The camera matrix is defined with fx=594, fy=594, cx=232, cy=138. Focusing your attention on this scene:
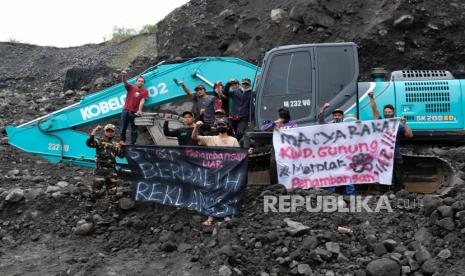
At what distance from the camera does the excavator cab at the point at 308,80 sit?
30.7ft

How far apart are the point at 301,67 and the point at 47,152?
4.78 m

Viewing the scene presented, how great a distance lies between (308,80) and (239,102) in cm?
133

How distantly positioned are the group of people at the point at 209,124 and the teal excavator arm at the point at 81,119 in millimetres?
217

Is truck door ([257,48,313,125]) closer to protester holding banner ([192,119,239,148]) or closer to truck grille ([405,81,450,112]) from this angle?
protester holding banner ([192,119,239,148])

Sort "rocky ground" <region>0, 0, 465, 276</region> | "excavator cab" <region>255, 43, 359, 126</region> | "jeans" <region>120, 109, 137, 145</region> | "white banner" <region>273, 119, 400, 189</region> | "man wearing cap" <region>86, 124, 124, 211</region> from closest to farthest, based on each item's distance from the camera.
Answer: "rocky ground" <region>0, 0, 465, 276</region>
"man wearing cap" <region>86, 124, 124, 211</region>
"white banner" <region>273, 119, 400, 189</region>
"excavator cab" <region>255, 43, 359, 126</region>
"jeans" <region>120, 109, 137, 145</region>

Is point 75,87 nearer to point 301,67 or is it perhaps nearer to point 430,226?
point 301,67

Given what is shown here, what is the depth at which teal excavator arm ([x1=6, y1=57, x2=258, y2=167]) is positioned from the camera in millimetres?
10578

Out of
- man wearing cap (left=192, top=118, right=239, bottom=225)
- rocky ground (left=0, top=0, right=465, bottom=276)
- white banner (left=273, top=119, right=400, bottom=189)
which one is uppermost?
man wearing cap (left=192, top=118, right=239, bottom=225)

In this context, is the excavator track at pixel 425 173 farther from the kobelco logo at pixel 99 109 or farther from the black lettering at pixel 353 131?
the kobelco logo at pixel 99 109

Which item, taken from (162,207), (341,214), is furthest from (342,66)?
(162,207)

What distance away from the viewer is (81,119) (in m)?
10.6

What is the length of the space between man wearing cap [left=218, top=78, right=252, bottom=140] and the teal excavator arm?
712 mm

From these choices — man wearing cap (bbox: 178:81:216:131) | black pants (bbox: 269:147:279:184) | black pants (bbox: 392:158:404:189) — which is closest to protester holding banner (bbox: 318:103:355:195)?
black pants (bbox: 392:158:404:189)

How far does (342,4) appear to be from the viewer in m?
15.4
